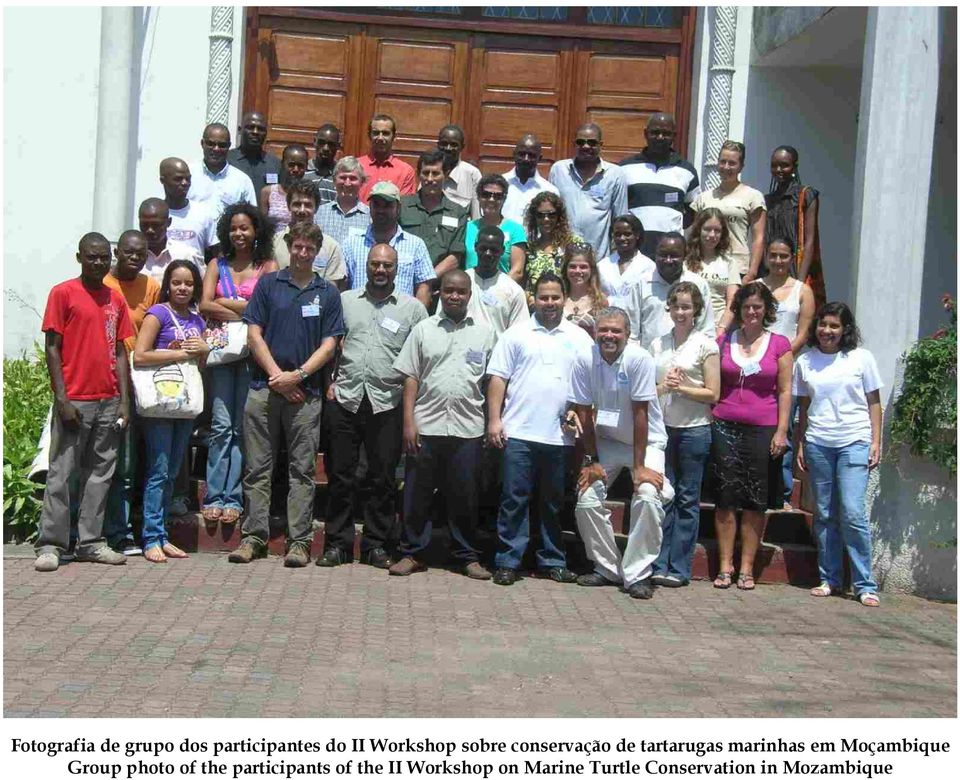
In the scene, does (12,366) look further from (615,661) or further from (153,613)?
(615,661)

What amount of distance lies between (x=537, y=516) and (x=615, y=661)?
6.80 feet

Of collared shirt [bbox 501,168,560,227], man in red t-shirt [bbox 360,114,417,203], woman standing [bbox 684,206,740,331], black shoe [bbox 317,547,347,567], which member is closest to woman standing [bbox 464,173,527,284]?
collared shirt [bbox 501,168,560,227]

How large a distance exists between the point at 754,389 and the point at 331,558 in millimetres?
3027

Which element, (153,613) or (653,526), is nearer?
(153,613)

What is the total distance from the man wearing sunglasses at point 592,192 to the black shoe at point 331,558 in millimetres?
3217

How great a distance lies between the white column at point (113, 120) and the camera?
12.1 m

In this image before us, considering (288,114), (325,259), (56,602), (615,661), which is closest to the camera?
(615,661)

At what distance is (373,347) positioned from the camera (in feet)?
30.5

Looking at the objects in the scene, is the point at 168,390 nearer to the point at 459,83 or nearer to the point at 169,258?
the point at 169,258

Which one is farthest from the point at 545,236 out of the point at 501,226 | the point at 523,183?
the point at 523,183

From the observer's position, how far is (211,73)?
13.0 metres

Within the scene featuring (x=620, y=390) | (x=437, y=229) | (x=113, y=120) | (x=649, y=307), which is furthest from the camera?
(x=113, y=120)

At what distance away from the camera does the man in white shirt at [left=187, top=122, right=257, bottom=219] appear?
1065cm

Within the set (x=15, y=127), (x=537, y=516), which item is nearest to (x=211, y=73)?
(x=15, y=127)
